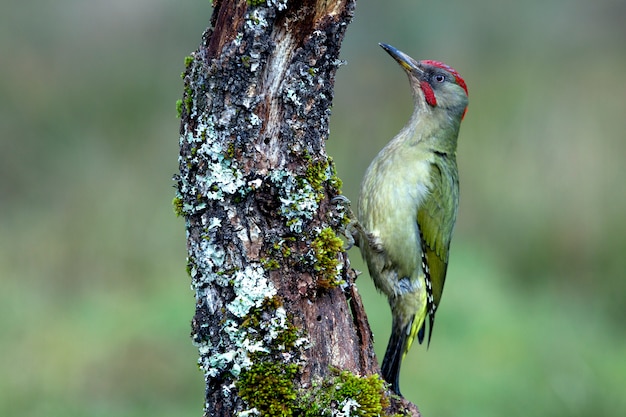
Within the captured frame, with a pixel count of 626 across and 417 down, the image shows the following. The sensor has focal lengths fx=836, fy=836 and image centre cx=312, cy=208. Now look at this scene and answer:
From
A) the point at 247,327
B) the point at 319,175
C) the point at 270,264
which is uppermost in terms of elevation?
the point at 319,175

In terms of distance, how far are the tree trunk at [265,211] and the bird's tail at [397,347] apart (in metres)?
0.99


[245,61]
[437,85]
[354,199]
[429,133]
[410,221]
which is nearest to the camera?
[245,61]

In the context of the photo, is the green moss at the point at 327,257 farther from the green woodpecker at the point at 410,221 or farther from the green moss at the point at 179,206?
the green woodpecker at the point at 410,221

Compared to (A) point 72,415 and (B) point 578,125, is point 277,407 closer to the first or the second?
(A) point 72,415

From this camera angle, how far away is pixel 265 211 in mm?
2713

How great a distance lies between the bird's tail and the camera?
12.4 ft

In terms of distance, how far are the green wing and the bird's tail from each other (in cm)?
9

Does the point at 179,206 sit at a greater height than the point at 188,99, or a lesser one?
lesser

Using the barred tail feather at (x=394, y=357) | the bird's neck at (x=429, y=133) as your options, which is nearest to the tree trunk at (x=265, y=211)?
the barred tail feather at (x=394, y=357)

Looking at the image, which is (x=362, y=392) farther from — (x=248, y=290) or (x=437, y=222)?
(x=437, y=222)

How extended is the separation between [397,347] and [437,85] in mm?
1395

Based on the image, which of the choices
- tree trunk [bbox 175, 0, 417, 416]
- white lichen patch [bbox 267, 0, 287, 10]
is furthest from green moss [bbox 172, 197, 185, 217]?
white lichen patch [bbox 267, 0, 287, 10]

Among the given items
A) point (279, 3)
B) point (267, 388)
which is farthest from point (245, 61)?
point (267, 388)

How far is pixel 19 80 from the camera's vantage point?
779 cm
